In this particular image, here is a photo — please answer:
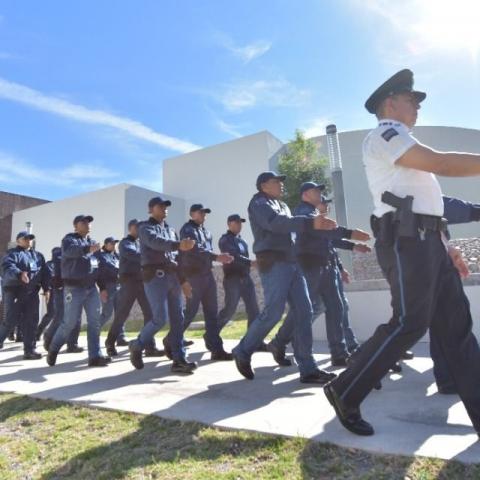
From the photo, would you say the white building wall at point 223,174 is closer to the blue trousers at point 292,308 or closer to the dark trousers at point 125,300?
the dark trousers at point 125,300

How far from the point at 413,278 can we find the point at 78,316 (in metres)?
4.36

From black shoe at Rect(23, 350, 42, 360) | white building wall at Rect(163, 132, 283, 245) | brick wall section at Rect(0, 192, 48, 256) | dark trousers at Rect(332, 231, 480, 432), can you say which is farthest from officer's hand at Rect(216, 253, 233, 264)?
brick wall section at Rect(0, 192, 48, 256)

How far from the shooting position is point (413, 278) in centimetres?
216

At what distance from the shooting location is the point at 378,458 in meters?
1.98

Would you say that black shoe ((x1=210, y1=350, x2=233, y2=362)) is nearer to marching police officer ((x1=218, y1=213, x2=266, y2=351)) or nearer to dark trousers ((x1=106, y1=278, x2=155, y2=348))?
marching police officer ((x1=218, y1=213, x2=266, y2=351))

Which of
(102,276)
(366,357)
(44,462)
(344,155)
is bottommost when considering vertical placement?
(44,462)

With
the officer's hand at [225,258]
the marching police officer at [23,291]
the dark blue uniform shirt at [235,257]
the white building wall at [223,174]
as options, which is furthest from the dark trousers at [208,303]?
the white building wall at [223,174]

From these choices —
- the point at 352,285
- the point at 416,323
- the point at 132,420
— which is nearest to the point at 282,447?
the point at 416,323

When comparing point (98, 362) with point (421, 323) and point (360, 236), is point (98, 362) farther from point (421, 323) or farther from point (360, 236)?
point (421, 323)

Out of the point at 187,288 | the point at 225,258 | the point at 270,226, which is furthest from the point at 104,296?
the point at 270,226

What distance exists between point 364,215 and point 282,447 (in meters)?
23.1

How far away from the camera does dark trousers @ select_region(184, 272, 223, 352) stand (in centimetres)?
519

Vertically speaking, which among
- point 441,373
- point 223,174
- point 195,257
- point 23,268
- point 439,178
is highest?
point 223,174

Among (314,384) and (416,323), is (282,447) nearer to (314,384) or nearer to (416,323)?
(416,323)
